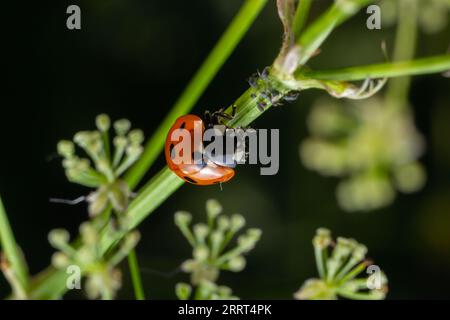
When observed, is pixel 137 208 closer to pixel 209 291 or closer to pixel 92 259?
pixel 92 259

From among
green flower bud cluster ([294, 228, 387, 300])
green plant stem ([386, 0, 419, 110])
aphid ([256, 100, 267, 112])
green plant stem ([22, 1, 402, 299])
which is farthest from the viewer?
green plant stem ([386, 0, 419, 110])

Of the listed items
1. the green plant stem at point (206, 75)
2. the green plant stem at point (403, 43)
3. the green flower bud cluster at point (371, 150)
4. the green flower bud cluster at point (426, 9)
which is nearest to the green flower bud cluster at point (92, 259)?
the green plant stem at point (206, 75)


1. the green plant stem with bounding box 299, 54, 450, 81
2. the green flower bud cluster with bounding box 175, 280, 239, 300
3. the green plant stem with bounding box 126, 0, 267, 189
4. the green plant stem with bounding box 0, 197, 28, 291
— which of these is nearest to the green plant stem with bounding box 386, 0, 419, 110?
the green plant stem with bounding box 126, 0, 267, 189

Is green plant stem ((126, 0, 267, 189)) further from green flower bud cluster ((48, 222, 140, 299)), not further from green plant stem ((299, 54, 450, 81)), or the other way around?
green plant stem ((299, 54, 450, 81))

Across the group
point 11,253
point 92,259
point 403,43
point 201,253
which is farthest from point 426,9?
point 11,253
